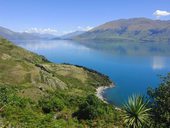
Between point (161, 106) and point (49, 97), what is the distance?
60.8 meters

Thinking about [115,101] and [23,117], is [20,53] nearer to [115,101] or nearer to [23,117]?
[115,101]

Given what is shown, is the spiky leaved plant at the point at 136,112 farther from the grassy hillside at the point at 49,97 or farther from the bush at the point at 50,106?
the bush at the point at 50,106

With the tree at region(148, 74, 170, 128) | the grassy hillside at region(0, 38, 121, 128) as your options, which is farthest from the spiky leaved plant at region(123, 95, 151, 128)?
the grassy hillside at region(0, 38, 121, 128)

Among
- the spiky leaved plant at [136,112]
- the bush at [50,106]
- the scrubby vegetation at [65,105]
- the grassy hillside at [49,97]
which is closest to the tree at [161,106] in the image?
the scrubby vegetation at [65,105]

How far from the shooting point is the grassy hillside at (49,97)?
52.3 metres

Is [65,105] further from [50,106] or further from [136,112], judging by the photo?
[136,112]

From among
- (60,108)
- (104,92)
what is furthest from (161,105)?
(104,92)

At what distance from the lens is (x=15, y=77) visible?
136 m

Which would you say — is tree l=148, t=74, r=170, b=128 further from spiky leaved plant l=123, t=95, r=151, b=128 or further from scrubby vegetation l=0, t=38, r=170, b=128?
spiky leaved plant l=123, t=95, r=151, b=128

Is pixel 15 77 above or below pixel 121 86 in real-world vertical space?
above

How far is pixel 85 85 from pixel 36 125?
126 m

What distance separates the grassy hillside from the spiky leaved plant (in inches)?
424

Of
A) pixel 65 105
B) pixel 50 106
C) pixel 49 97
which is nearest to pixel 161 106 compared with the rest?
pixel 50 106

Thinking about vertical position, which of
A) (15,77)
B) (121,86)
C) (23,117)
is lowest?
(121,86)
